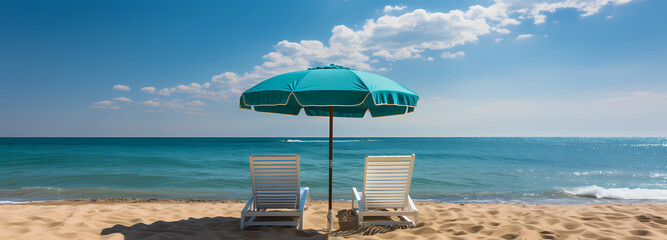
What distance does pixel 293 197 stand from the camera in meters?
4.25

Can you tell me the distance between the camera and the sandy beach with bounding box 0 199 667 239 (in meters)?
3.58

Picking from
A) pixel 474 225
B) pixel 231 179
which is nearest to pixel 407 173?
pixel 474 225

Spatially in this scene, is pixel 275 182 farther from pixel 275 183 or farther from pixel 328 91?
pixel 328 91

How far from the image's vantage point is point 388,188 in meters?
4.26

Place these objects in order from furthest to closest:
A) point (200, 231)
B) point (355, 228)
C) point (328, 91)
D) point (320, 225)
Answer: point (320, 225)
point (355, 228)
point (200, 231)
point (328, 91)

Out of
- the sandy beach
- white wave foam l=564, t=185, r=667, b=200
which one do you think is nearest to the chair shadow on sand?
the sandy beach

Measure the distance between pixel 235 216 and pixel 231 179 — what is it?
659 centimetres

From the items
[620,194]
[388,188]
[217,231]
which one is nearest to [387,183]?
[388,188]

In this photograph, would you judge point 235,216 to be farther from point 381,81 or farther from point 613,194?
point 613,194

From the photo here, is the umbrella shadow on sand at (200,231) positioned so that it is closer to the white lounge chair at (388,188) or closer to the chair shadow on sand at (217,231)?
the chair shadow on sand at (217,231)

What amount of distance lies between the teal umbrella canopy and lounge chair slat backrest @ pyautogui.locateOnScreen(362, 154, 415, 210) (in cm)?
106

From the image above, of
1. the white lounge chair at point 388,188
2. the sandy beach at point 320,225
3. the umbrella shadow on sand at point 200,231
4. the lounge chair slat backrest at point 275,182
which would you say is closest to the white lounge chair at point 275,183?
the lounge chair slat backrest at point 275,182

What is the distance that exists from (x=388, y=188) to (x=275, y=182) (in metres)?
1.59

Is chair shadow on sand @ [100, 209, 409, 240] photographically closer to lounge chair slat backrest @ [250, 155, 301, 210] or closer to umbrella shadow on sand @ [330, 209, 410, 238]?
umbrella shadow on sand @ [330, 209, 410, 238]
